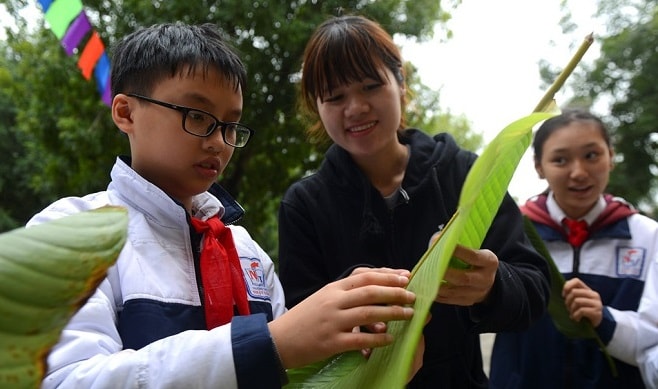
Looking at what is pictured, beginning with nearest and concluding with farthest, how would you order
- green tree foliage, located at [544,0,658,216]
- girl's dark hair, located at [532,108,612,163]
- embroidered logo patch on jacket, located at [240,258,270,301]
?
embroidered logo patch on jacket, located at [240,258,270,301]
girl's dark hair, located at [532,108,612,163]
green tree foliage, located at [544,0,658,216]

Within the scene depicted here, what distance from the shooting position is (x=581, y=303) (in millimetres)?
1338

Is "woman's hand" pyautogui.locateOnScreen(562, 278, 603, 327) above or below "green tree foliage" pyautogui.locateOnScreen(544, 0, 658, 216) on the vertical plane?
below

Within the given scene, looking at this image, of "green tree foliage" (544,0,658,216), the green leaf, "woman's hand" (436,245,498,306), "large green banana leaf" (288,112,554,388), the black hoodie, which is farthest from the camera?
"green tree foliage" (544,0,658,216)

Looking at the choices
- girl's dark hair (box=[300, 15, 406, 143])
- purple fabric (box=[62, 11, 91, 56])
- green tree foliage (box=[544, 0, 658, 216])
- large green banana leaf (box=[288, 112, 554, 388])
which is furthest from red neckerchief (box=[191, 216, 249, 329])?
green tree foliage (box=[544, 0, 658, 216])

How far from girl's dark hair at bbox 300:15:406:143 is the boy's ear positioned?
0.38m

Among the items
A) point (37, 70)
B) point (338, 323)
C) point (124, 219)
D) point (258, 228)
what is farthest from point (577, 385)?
point (37, 70)

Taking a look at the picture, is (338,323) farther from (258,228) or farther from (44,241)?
(258,228)

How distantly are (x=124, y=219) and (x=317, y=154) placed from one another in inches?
221

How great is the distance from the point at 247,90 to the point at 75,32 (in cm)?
206

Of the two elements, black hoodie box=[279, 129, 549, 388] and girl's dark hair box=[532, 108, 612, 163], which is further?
girl's dark hair box=[532, 108, 612, 163]

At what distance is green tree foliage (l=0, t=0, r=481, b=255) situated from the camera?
16.1 feet

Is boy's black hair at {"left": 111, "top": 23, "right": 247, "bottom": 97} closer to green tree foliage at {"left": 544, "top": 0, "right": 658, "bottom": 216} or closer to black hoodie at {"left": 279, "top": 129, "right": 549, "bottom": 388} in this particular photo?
black hoodie at {"left": 279, "top": 129, "right": 549, "bottom": 388}

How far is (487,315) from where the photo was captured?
882 mm

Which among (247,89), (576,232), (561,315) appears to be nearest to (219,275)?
(561,315)
